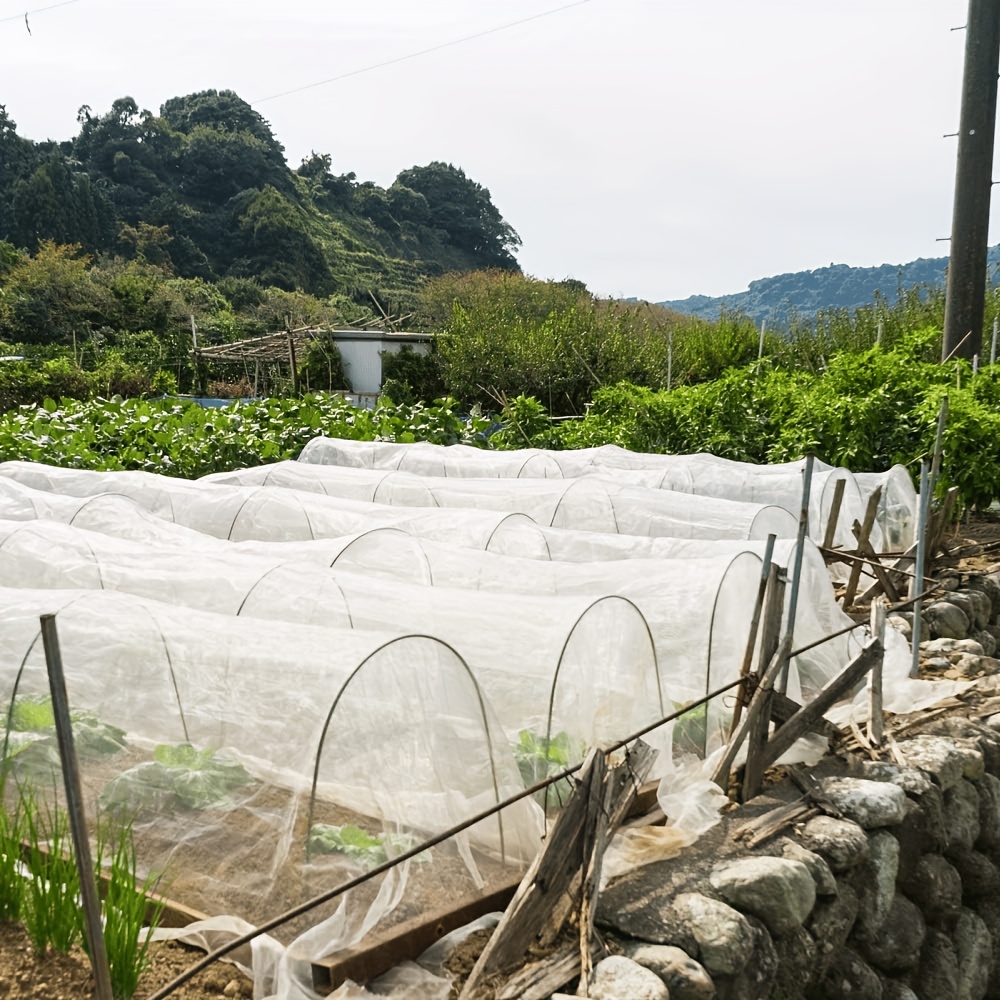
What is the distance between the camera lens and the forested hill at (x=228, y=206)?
3775cm

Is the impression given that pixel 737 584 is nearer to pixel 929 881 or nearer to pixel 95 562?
pixel 929 881

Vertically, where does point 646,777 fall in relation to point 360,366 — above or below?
below

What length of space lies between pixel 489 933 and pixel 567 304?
75.6 feet

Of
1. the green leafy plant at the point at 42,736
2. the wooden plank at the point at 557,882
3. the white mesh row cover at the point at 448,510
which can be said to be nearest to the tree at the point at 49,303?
the white mesh row cover at the point at 448,510

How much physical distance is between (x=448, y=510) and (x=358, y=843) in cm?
378

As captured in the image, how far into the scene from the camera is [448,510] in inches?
263

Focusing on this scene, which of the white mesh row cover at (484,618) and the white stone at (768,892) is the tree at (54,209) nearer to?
the white mesh row cover at (484,618)

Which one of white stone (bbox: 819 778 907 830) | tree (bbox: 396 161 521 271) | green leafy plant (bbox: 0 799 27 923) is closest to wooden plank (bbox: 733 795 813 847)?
white stone (bbox: 819 778 907 830)

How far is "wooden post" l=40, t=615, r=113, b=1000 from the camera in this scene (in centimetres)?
198

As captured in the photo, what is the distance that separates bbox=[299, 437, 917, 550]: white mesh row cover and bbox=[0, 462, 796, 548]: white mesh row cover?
0.73m

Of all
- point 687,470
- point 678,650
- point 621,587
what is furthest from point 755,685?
point 687,470

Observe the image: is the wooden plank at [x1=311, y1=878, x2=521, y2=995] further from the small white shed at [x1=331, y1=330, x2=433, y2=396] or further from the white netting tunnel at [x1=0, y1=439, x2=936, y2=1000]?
the small white shed at [x1=331, y1=330, x2=433, y2=396]

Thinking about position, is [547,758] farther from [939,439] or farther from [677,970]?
[939,439]

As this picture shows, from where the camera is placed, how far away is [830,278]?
249ft
